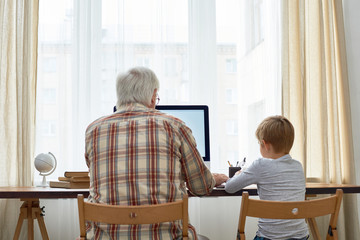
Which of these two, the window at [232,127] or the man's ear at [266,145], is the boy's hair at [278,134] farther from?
the window at [232,127]

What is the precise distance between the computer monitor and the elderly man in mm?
739

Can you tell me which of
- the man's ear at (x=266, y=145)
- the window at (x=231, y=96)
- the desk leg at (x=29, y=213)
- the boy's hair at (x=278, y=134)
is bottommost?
the desk leg at (x=29, y=213)

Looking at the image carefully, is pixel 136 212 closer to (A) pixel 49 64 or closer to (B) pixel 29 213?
(B) pixel 29 213

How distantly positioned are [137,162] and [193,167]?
0.23 m

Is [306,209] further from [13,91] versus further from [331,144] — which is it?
[13,91]

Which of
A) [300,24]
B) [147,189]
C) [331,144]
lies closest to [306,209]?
[147,189]

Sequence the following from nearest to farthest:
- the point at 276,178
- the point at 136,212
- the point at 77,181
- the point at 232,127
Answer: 1. the point at 136,212
2. the point at 276,178
3. the point at 77,181
4. the point at 232,127

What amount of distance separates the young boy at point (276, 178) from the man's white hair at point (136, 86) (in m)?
0.55

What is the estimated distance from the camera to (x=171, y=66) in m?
3.01

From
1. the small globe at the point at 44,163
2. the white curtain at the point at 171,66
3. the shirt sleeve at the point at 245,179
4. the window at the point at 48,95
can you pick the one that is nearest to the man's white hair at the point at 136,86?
the shirt sleeve at the point at 245,179

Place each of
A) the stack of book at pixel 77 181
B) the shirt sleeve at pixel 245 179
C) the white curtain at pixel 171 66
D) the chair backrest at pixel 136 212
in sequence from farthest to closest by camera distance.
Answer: the white curtain at pixel 171 66 → the stack of book at pixel 77 181 → the shirt sleeve at pixel 245 179 → the chair backrest at pixel 136 212

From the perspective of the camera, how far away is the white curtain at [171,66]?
2920 millimetres

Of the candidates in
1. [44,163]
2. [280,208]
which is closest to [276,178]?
[280,208]

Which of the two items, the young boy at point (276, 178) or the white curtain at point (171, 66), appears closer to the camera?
the young boy at point (276, 178)
